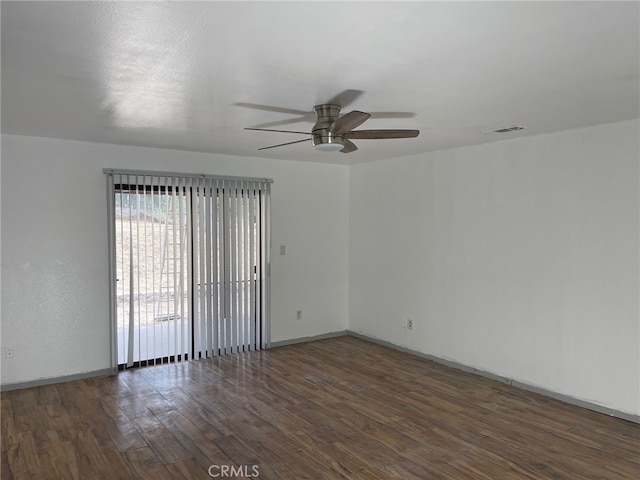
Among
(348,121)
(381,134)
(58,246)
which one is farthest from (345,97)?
(58,246)

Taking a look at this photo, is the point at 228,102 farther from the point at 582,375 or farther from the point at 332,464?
the point at 582,375

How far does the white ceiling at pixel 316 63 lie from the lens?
73.1 inches

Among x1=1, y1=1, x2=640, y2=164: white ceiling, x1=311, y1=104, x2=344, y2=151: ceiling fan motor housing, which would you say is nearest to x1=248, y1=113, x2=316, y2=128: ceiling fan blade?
x1=1, y1=1, x2=640, y2=164: white ceiling

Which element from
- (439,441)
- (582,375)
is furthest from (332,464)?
(582,375)

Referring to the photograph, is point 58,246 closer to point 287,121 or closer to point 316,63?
point 287,121

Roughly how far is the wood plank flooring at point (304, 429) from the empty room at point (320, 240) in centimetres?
3

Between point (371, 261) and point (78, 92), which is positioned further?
point (371, 261)

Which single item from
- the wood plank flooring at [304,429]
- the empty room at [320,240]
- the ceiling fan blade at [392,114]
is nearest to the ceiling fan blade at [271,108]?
the empty room at [320,240]

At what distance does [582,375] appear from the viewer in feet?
13.3

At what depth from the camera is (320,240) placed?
638cm

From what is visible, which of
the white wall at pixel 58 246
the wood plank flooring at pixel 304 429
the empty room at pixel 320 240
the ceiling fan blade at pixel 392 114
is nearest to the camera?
the empty room at pixel 320 240

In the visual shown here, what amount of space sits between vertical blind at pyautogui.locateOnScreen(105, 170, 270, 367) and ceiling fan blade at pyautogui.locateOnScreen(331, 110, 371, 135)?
262 cm

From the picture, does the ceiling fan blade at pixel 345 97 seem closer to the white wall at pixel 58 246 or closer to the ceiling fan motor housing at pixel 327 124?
the ceiling fan motor housing at pixel 327 124

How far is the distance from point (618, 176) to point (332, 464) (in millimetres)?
3068
